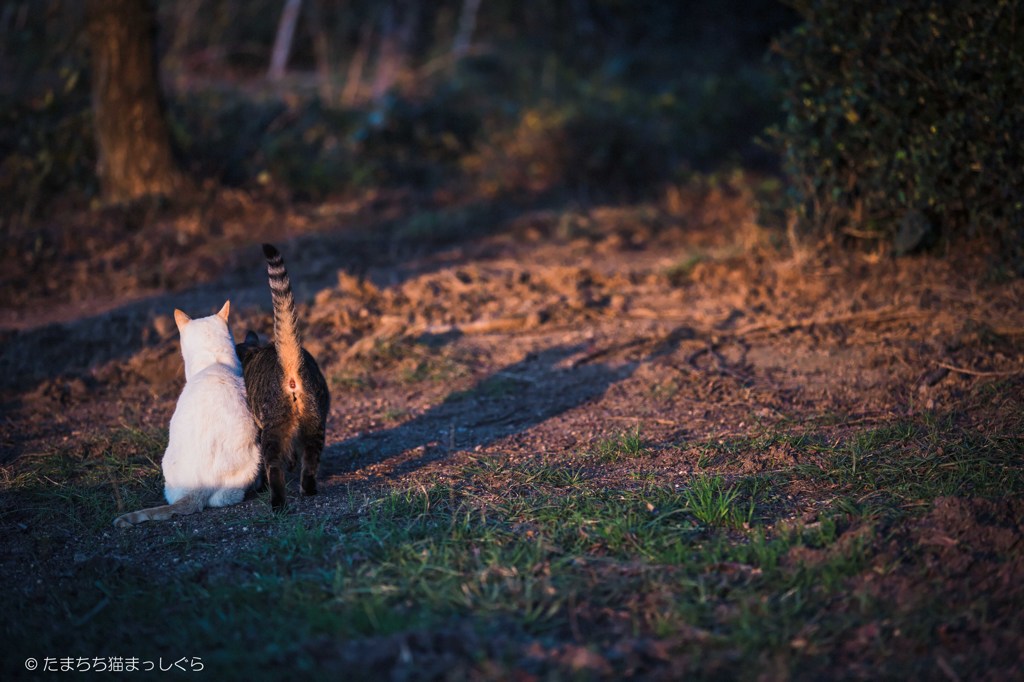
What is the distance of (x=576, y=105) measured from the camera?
450 inches

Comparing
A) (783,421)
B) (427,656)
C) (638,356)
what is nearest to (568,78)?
(638,356)

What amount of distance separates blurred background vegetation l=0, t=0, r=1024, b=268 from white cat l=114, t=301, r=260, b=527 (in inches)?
197

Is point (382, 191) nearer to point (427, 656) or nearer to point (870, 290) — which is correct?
point (870, 290)

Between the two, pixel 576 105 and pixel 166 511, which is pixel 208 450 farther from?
pixel 576 105

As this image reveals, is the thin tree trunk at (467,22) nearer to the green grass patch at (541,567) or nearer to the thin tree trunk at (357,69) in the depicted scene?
the thin tree trunk at (357,69)

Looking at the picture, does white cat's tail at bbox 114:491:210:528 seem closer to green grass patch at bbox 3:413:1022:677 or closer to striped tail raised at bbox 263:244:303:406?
green grass patch at bbox 3:413:1022:677

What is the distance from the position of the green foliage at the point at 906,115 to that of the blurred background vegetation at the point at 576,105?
0.02m

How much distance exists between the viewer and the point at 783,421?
4742 mm

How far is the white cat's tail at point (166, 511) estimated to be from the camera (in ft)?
12.8

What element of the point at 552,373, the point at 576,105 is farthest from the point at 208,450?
the point at 576,105

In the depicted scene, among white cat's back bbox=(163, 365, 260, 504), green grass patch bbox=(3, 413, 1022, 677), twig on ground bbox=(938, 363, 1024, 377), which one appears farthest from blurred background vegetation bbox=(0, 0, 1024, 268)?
white cat's back bbox=(163, 365, 260, 504)

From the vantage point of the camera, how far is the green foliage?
595cm

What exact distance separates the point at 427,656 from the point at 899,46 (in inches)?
232

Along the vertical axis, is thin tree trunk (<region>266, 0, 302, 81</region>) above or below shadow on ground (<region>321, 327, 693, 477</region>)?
above
